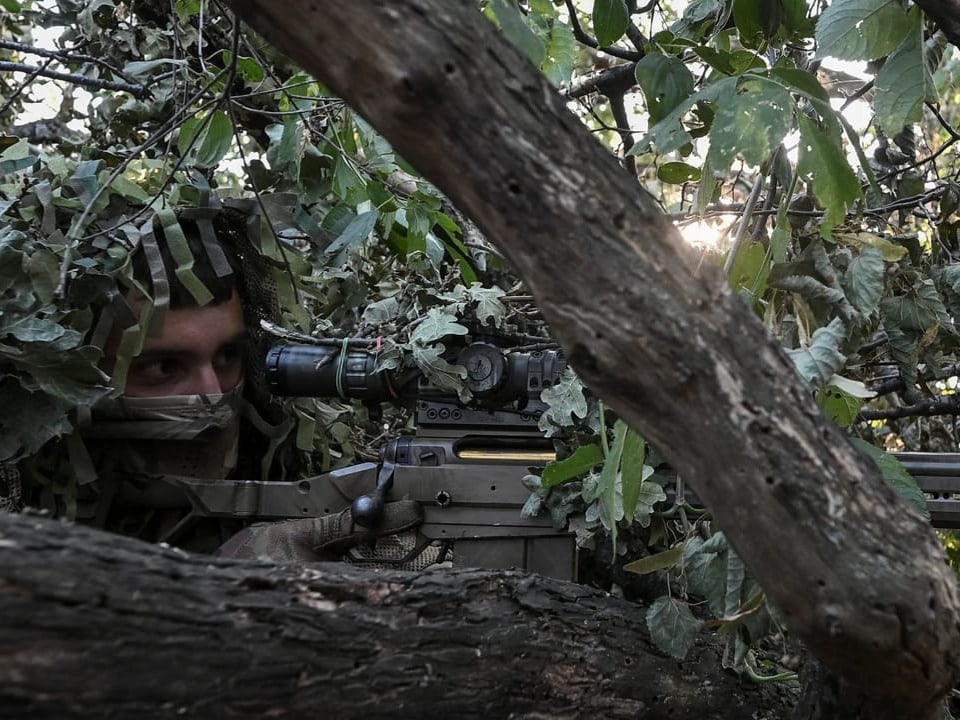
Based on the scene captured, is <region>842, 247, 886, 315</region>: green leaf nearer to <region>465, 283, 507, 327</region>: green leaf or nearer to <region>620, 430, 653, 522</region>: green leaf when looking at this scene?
<region>620, 430, 653, 522</region>: green leaf

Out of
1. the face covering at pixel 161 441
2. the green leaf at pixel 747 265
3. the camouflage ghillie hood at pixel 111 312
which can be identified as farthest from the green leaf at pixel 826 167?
the face covering at pixel 161 441

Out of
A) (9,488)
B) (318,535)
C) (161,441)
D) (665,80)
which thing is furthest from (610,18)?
(9,488)

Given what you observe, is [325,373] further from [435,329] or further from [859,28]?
[859,28]

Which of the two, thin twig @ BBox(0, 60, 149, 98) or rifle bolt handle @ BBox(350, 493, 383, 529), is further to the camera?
thin twig @ BBox(0, 60, 149, 98)

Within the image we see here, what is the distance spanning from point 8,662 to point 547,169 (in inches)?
31.9

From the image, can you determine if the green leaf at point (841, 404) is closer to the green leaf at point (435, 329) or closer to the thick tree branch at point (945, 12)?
the thick tree branch at point (945, 12)

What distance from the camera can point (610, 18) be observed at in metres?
1.98

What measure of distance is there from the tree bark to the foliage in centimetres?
35

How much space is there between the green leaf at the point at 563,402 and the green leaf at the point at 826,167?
964 millimetres

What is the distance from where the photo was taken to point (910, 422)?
3.56 meters

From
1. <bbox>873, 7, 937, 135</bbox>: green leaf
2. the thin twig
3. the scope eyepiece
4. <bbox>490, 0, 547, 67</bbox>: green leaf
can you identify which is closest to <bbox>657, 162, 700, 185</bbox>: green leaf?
<bbox>873, 7, 937, 135</bbox>: green leaf

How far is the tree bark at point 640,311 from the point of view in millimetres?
1110

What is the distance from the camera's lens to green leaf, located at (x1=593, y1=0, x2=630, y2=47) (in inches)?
77.3

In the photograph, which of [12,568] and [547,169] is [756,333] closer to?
[547,169]
